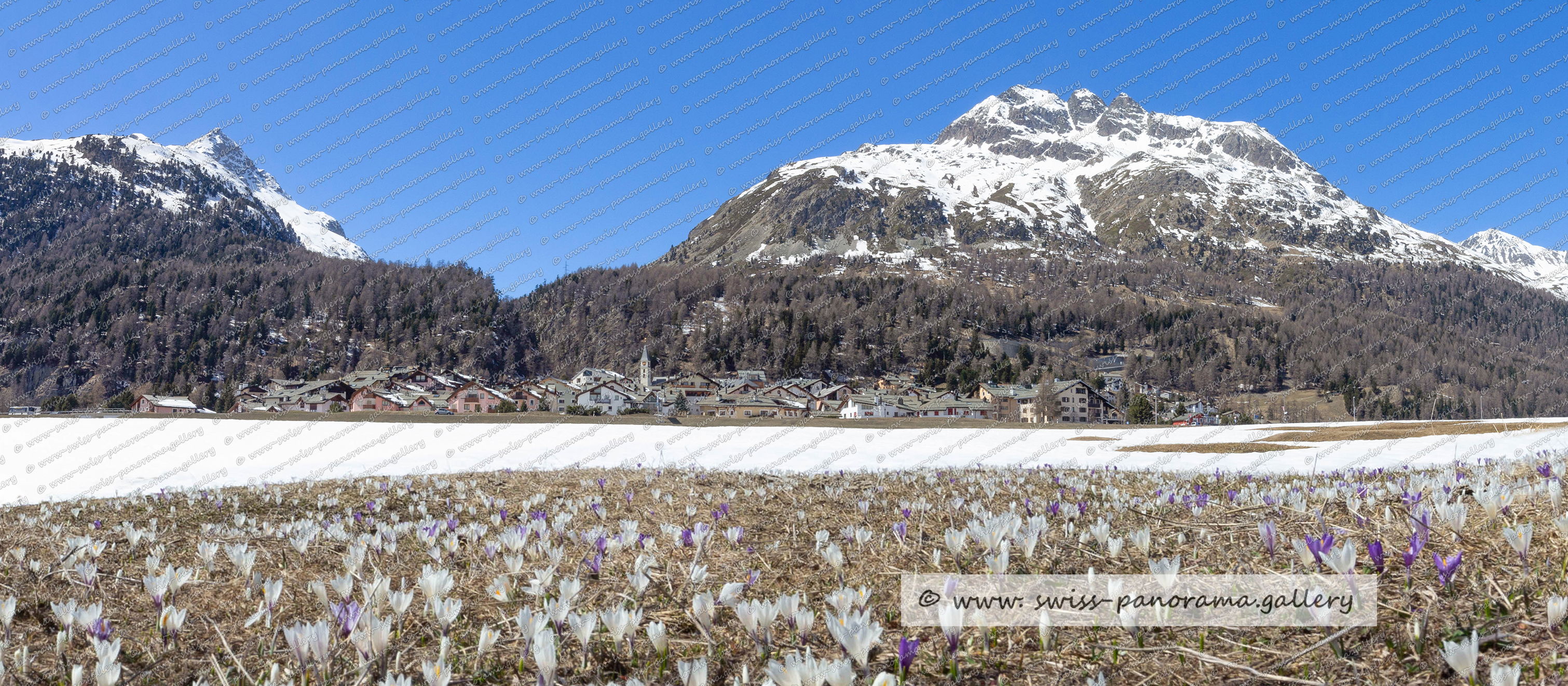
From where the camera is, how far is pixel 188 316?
154 meters

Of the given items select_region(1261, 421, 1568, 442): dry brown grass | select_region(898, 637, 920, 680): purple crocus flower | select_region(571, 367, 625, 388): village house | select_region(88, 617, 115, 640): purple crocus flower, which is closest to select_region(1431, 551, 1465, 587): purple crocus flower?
select_region(898, 637, 920, 680): purple crocus flower

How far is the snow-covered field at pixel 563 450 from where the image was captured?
50.6 feet

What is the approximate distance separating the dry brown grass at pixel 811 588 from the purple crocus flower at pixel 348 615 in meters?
0.08

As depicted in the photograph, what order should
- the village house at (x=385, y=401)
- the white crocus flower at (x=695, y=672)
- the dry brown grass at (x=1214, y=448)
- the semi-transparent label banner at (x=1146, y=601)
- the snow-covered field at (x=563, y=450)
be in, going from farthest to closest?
the village house at (x=385, y=401) < the dry brown grass at (x=1214, y=448) < the snow-covered field at (x=563, y=450) < the semi-transparent label banner at (x=1146, y=601) < the white crocus flower at (x=695, y=672)

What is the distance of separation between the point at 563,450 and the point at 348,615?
77.1 ft

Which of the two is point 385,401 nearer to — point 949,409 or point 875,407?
point 875,407

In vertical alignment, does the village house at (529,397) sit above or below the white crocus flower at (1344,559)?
above

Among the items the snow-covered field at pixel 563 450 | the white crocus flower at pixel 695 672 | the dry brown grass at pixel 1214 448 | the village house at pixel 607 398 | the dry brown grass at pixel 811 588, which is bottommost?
the dry brown grass at pixel 1214 448

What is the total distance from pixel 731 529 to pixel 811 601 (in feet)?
3.34

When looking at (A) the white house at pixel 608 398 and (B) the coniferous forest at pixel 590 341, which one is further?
(B) the coniferous forest at pixel 590 341

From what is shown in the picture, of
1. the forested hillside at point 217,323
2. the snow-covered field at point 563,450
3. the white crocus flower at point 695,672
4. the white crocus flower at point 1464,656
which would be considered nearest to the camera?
the white crocus flower at point 1464,656

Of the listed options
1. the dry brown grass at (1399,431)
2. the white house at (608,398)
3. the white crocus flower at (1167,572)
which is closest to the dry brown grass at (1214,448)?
the dry brown grass at (1399,431)

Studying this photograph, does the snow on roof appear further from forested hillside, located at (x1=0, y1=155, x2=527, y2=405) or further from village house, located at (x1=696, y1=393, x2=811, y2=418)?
village house, located at (x1=696, y1=393, x2=811, y2=418)

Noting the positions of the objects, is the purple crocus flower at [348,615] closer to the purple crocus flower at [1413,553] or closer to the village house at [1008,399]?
the purple crocus flower at [1413,553]
